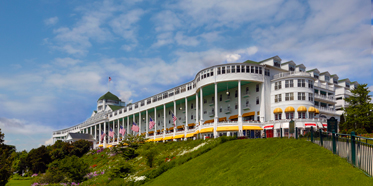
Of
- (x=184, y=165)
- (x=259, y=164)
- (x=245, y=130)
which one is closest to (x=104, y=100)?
(x=245, y=130)

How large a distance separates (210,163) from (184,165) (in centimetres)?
381

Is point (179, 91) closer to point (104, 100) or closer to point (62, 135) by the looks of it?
point (104, 100)

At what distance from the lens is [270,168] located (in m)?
18.6

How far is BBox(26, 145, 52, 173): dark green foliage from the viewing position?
74.0m

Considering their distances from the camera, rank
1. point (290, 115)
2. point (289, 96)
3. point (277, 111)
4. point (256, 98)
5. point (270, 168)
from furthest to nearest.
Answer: point (256, 98)
point (277, 111)
point (289, 96)
point (290, 115)
point (270, 168)

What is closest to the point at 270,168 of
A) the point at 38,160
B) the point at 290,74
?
the point at 290,74

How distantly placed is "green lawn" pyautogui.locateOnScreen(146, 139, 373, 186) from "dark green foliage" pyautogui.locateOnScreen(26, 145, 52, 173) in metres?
57.4

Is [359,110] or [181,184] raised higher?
[359,110]

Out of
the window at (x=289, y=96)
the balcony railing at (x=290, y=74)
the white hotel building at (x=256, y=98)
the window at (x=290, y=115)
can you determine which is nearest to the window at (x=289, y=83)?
the white hotel building at (x=256, y=98)

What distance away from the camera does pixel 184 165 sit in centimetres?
2811

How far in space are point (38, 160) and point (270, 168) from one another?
228ft

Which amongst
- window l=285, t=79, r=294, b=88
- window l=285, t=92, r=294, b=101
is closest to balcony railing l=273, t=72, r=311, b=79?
window l=285, t=79, r=294, b=88

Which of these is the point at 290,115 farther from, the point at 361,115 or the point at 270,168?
the point at 270,168

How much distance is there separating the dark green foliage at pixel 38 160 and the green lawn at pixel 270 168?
188ft
